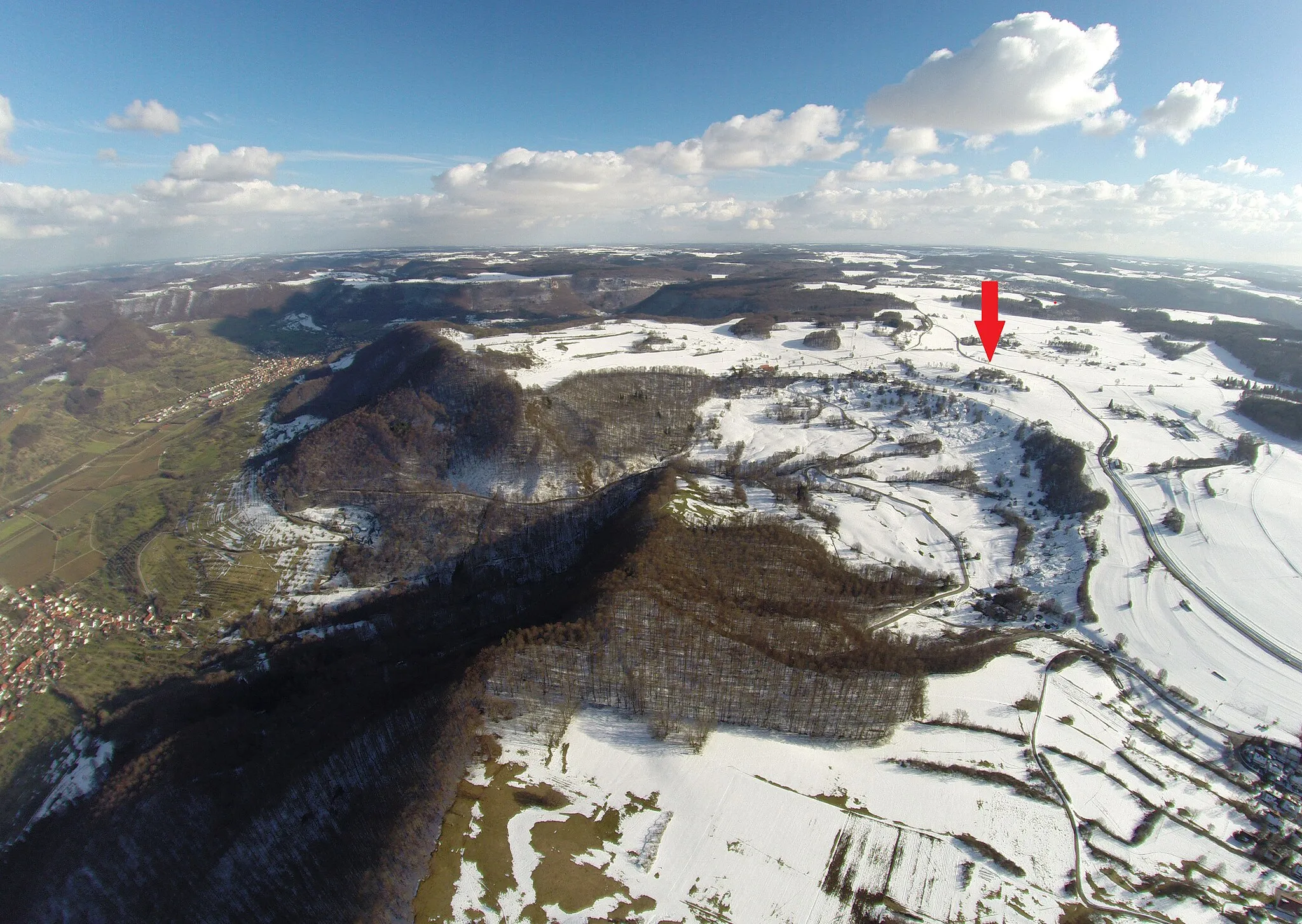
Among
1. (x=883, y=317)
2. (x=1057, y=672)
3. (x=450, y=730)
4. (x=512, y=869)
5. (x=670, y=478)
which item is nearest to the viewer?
(x=512, y=869)

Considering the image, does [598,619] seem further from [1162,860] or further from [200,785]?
[1162,860]

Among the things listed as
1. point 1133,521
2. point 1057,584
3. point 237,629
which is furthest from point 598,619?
point 1133,521

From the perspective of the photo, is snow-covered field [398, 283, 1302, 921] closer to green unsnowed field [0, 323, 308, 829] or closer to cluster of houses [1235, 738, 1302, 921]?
cluster of houses [1235, 738, 1302, 921]

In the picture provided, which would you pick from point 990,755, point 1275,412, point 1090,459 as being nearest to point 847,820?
point 990,755

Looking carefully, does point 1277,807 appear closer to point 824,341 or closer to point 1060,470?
point 1060,470

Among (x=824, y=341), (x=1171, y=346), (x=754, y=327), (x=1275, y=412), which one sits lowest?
(x=1275, y=412)

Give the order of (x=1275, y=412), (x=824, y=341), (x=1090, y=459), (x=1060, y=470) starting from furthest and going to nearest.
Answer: (x=824, y=341) → (x=1275, y=412) → (x=1090, y=459) → (x=1060, y=470)

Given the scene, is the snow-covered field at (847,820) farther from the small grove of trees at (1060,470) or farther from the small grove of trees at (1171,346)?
the small grove of trees at (1171,346)

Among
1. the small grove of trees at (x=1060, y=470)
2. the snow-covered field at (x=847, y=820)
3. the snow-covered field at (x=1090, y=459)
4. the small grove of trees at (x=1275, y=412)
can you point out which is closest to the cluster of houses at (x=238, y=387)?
the snow-covered field at (x=1090, y=459)
